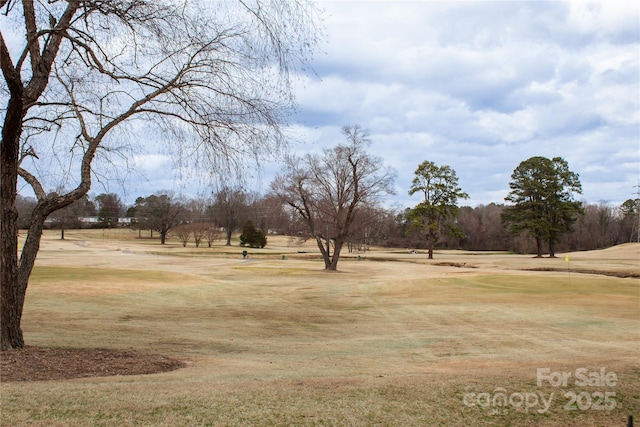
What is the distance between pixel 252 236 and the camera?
83938 mm

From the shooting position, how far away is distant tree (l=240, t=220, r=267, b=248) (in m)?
83.5

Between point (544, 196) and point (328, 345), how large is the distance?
5654 centimetres

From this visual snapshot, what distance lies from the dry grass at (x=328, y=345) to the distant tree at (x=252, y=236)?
51217 millimetres

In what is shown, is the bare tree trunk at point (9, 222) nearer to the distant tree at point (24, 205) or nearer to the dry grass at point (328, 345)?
the dry grass at point (328, 345)

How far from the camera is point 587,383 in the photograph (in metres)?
7.04

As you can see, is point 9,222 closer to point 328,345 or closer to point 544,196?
point 328,345

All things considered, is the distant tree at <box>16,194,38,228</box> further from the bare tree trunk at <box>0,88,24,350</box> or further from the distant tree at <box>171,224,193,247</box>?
the distant tree at <box>171,224,193,247</box>

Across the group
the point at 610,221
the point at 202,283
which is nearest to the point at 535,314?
→ the point at 202,283

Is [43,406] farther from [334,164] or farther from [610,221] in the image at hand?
[610,221]

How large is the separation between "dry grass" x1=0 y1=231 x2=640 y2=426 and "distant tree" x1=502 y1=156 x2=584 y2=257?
3142 centimetres

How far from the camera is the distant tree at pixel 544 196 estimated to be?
6062 centimetres

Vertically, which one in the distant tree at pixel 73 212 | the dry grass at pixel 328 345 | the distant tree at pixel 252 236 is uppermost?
the distant tree at pixel 73 212

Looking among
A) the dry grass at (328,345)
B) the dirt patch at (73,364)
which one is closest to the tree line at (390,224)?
the dry grass at (328,345)

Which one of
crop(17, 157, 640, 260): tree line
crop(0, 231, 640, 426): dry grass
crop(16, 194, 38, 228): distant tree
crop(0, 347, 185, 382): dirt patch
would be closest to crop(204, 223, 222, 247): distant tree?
crop(17, 157, 640, 260): tree line
